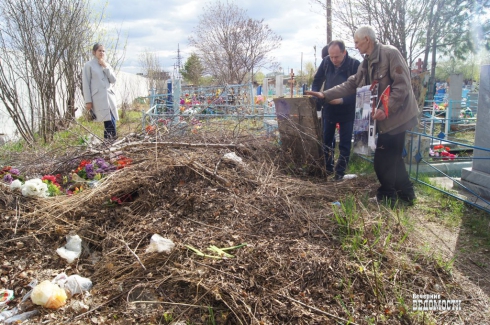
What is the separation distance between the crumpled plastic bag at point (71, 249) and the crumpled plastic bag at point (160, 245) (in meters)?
0.63

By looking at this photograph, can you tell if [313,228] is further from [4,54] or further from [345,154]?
[4,54]

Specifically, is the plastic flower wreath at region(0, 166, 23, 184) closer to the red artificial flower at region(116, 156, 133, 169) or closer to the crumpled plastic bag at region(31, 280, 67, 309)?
the red artificial flower at region(116, 156, 133, 169)

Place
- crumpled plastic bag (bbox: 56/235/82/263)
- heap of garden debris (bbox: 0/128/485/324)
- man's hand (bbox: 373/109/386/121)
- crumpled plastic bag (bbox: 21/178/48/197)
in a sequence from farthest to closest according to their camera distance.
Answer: man's hand (bbox: 373/109/386/121) < crumpled plastic bag (bbox: 21/178/48/197) < crumpled plastic bag (bbox: 56/235/82/263) < heap of garden debris (bbox: 0/128/485/324)

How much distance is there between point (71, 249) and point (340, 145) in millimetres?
3235

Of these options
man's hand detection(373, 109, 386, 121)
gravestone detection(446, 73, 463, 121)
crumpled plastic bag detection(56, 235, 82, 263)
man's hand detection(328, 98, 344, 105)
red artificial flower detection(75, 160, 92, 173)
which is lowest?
crumpled plastic bag detection(56, 235, 82, 263)

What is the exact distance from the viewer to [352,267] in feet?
7.80

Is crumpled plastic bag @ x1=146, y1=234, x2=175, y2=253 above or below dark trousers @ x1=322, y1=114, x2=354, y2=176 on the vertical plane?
below

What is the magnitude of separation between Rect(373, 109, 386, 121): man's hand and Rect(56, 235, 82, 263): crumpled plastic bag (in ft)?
9.35

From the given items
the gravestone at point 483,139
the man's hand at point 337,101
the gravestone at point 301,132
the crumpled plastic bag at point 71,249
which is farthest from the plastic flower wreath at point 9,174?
the gravestone at point 483,139

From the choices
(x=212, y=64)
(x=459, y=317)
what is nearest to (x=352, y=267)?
(x=459, y=317)

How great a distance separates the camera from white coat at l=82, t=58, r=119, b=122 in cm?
525

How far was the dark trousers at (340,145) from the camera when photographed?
14.8 ft

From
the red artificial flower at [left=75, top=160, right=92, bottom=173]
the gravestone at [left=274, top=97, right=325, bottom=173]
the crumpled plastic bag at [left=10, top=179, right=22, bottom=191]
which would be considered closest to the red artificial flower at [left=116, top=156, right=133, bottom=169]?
the red artificial flower at [left=75, top=160, right=92, bottom=173]

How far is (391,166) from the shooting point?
3604 mm
